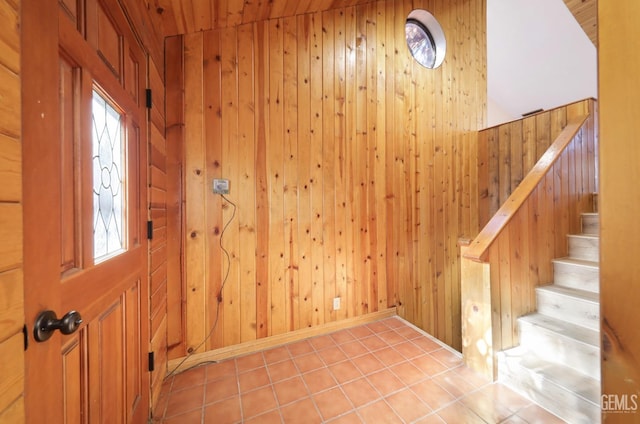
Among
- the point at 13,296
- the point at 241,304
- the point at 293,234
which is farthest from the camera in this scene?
the point at 293,234

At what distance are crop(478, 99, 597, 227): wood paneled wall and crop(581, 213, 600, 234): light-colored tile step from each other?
34.6 inches

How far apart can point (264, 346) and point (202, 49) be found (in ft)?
8.14

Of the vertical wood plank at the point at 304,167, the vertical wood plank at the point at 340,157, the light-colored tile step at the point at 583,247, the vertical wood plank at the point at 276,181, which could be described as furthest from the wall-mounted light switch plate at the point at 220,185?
the light-colored tile step at the point at 583,247

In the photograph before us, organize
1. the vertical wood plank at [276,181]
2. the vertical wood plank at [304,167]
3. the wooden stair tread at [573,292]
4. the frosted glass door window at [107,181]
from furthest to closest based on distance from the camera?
the vertical wood plank at [304,167] < the vertical wood plank at [276,181] < the wooden stair tread at [573,292] < the frosted glass door window at [107,181]

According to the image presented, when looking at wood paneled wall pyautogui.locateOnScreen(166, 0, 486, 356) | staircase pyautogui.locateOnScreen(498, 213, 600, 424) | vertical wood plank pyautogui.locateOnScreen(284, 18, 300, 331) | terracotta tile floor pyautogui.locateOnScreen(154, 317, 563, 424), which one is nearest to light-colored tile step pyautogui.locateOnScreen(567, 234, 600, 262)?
staircase pyautogui.locateOnScreen(498, 213, 600, 424)

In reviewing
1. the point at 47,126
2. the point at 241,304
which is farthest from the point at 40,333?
the point at 241,304

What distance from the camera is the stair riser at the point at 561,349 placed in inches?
55.9

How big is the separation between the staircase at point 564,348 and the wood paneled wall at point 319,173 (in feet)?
3.79

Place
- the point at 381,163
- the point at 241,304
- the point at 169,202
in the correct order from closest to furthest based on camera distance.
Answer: the point at 169,202, the point at 241,304, the point at 381,163

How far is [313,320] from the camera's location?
227cm

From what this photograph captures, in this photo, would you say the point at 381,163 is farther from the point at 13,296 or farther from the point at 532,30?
the point at 532,30

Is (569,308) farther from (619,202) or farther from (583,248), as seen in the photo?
(619,202)

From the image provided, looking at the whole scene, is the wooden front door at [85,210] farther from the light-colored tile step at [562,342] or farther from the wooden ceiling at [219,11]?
the light-colored tile step at [562,342]

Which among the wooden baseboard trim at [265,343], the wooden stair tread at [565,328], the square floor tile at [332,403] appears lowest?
the square floor tile at [332,403]
